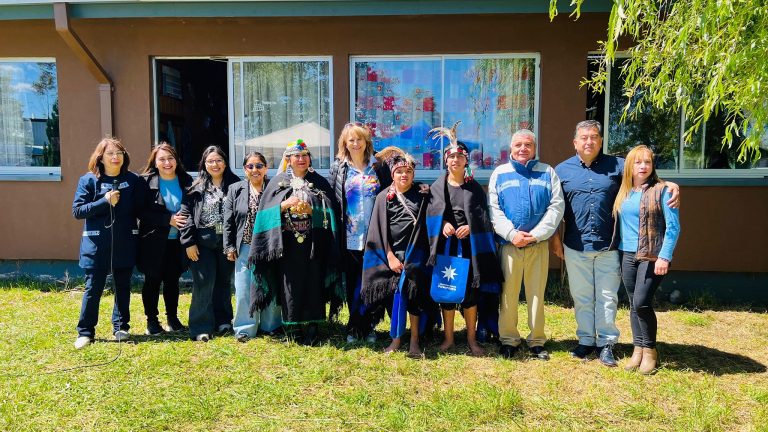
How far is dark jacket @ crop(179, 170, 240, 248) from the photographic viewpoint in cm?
490

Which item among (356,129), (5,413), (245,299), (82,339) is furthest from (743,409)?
(82,339)

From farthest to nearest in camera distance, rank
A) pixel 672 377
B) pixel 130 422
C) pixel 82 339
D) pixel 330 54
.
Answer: pixel 330 54 < pixel 82 339 < pixel 672 377 < pixel 130 422

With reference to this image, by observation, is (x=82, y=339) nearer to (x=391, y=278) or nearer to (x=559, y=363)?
(x=391, y=278)

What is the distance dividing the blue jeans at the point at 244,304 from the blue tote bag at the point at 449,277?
5.05 feet

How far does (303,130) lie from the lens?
730cm

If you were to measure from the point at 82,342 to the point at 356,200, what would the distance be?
2651 millimetres

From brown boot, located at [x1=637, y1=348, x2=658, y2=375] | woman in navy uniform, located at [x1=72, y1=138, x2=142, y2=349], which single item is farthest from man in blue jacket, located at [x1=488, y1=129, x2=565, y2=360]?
woman in navy uniform, located at [x1=72, y1=138, x2=142, y2=349]

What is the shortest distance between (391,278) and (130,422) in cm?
211

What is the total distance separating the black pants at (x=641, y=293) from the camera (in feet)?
13.6

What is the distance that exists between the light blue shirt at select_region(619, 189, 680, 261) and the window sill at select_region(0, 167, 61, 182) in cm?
681

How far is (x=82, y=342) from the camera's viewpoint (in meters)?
4.76

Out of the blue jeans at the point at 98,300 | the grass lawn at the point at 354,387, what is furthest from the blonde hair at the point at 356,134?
the blue jeans at the point at 98,300

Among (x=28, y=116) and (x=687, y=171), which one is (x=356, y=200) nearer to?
(x=687, y=171)

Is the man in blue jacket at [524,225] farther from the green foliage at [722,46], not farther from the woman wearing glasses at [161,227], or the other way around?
the woman wearing glasses at [161,227]
